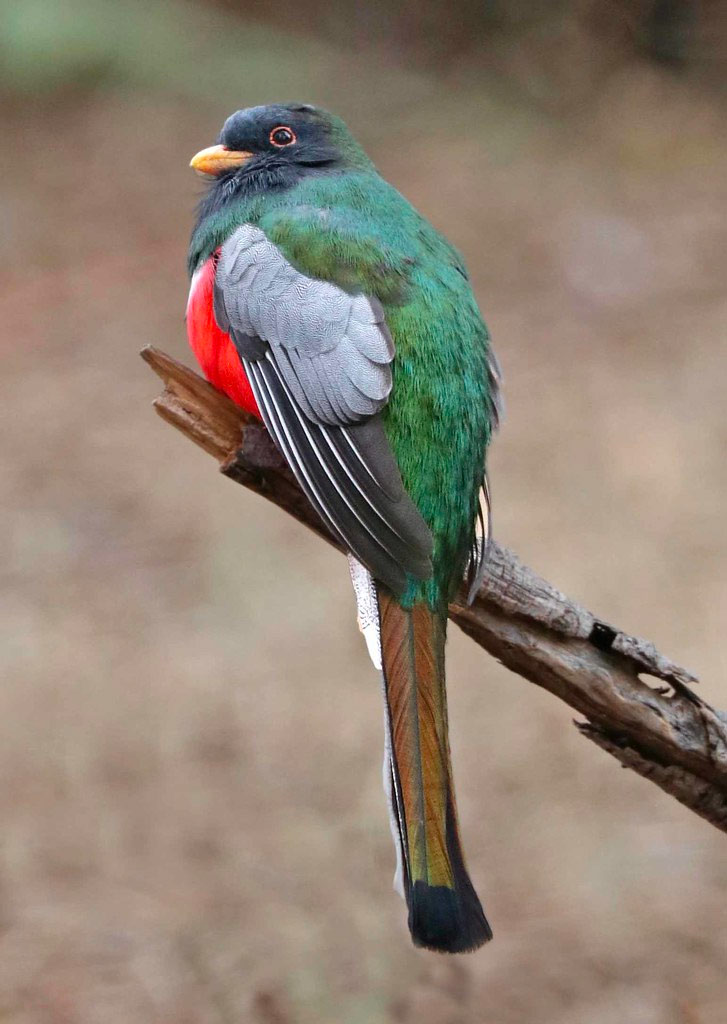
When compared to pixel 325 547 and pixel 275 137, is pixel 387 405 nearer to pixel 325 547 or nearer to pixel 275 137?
pixel 275 137

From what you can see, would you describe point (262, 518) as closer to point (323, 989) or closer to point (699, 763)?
point (323, 989)

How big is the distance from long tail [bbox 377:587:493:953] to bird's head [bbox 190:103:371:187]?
1.29 meters

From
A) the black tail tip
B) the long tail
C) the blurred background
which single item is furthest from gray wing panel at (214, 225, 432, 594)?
the blurred background

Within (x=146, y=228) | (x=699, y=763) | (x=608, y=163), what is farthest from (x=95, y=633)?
(x=608, y=163)

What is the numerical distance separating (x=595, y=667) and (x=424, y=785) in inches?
19.1

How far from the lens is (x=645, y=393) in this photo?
24.3 ft

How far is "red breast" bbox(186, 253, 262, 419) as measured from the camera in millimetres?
3049

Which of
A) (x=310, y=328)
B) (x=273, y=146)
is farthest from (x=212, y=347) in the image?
(x=273, y=146)

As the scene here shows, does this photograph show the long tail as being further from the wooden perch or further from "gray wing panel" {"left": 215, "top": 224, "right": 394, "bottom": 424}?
"gray wing panel" {"left": 215, "top": 224, "right": 394, "bottom": 424}

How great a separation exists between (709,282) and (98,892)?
5.00 meters

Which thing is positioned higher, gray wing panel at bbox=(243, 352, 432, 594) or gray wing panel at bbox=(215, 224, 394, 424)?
gray wing panel at bbox=(215, 224, 394, 424)

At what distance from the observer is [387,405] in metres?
2.86

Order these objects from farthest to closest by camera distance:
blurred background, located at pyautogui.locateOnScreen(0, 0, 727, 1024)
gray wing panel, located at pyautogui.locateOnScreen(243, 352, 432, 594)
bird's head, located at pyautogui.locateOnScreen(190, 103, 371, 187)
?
blurred background, located at pyautogui.locateOnScreen(0, 0, 727, 1024), bird's head, located at pyautogui.locateOnScreen(190, 103, 371, 187), gray wing panel, located at pyautogui.locateOnScreen(243, 352, 432, 594)

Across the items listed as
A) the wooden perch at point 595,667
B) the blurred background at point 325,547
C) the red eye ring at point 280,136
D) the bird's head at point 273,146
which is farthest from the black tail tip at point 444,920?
the blurred background at point 325,547
